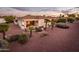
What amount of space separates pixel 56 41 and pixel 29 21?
0.39 m

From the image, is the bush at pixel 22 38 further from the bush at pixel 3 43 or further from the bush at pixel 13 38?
the bush at pixel 3 43

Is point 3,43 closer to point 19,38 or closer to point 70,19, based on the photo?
point 19,38

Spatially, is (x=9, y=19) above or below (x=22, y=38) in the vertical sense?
above

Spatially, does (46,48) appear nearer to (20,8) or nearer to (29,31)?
→ (29,31)

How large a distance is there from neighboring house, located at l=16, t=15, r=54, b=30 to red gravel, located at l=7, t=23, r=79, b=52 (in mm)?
118

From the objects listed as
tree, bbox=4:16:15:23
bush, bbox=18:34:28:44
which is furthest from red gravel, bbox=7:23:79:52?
tree, bbox=4:16:15:23

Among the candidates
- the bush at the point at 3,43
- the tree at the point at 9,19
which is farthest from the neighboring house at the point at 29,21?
the bush at the point at 3,43

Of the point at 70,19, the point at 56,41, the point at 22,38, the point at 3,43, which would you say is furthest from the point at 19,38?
the point at 70,19

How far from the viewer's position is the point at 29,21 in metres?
2.04

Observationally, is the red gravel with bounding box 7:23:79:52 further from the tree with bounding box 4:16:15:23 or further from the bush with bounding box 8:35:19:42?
the tree with bounding box 4:16:15:23

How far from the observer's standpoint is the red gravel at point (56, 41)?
6.68 ft

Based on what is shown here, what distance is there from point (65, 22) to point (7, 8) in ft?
2.27

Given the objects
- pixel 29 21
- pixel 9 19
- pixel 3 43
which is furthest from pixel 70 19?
pixel 3 43

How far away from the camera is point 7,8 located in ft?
6.73
